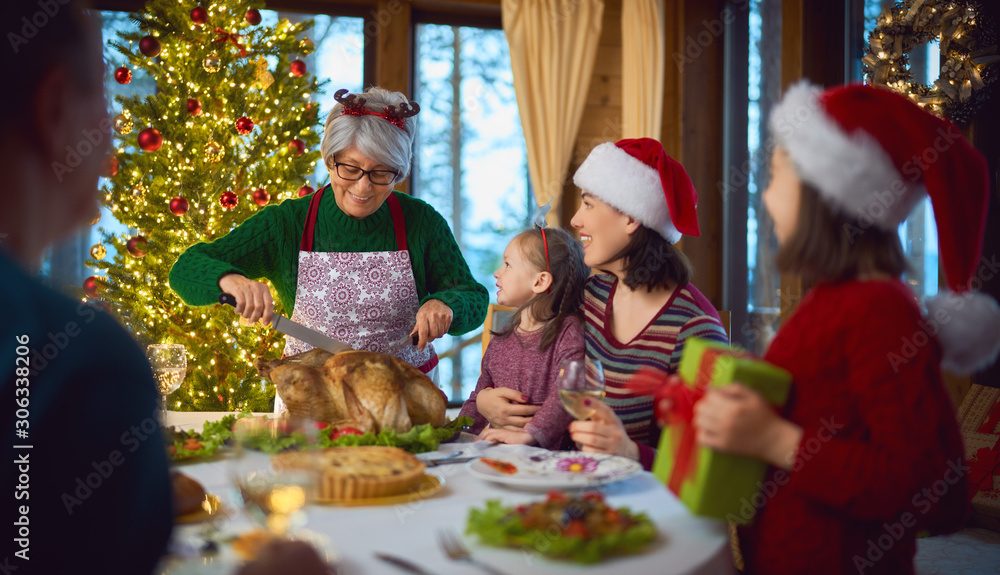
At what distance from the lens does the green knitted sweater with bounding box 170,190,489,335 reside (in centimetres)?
235

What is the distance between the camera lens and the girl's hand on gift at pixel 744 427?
1.09m

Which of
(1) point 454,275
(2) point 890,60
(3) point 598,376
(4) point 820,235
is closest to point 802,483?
(4) point 820,235

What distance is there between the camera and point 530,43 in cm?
584

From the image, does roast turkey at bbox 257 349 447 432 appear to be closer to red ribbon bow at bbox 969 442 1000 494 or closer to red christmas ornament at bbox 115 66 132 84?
red christmas ornament at bbox 115 66 132 84

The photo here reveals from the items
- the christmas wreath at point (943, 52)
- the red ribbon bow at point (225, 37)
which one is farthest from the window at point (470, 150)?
the christmas wreath at point (943, 52)

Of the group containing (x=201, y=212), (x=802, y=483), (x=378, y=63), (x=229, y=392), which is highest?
(x=378, y=63)

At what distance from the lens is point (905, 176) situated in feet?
3.89

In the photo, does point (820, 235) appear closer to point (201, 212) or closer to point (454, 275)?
point (454, 275)

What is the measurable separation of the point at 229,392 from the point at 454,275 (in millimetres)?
1967

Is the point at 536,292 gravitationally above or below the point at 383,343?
above

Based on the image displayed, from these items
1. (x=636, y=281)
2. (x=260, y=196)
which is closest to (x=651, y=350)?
(x=636, y=281)

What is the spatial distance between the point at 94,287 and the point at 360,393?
279 centimetres

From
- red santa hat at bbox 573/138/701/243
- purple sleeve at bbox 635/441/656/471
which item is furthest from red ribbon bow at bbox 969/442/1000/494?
purple sleeve at bbox 635/441/656/471

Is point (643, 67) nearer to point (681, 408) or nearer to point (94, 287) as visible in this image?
point (94, 287)
